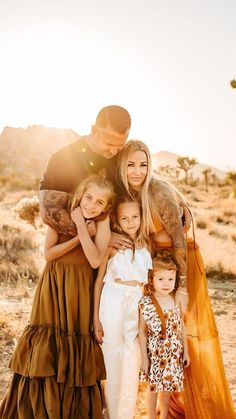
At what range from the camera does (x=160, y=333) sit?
13.7 ft

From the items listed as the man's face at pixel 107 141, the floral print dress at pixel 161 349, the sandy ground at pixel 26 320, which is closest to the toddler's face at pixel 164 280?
the floral print dress at pixel 161 349

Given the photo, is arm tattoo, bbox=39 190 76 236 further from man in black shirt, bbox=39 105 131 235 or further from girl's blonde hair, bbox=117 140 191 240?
girl's blonde hair, bbox=117 140 191 240

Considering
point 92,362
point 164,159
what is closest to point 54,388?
point 92,362

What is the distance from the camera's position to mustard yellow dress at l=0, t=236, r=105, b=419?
3.95 metres

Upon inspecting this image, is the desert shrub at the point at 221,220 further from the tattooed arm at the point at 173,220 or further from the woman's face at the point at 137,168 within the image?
the woman's face at the point at 137,168

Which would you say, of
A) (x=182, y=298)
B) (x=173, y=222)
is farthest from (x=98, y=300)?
(x=173, y=222)

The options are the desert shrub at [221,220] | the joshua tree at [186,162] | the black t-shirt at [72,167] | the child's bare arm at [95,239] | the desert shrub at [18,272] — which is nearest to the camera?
Result: the child's bare arm at [95,239]

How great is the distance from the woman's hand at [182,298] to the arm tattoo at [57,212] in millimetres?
1007

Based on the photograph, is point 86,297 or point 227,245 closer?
point 86,297

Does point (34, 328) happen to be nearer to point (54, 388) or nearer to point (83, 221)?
point (54, 388)

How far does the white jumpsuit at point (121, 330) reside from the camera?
13.3ft

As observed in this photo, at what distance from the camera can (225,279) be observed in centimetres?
1150

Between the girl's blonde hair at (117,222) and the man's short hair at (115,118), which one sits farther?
the girl's blonde hair at (117,222)

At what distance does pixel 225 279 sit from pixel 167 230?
299 inches
